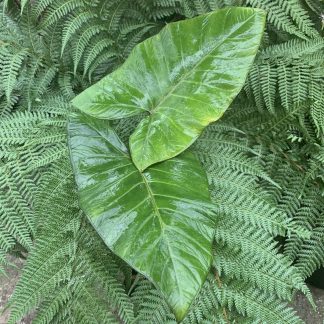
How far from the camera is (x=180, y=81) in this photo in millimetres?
1528

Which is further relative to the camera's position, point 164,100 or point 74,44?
point 74,44

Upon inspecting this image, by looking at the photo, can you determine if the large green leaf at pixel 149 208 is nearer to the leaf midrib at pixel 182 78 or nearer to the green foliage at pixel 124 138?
the leaf midrib at pixel 182 78

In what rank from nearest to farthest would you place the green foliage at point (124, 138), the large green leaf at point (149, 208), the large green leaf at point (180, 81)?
1. the large green leaf at point (149, 208)
2. the large green leaf at point (180, 81)
3. the green foliage at point (124, 138)

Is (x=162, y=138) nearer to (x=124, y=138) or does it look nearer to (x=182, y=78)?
(x=182, y=78)

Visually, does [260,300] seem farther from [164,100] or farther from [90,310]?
[164,100]

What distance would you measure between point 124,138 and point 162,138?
34cm

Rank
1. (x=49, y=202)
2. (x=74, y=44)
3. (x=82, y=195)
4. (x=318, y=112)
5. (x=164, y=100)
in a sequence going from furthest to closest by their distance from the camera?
(x=74, y=44) → (x=318, y=112) → (x=49, y=202) → (x=164, y=100) → (x=82, y=195)

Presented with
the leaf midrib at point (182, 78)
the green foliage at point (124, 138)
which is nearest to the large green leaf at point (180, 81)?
the leaf midrib at point (182, 78)

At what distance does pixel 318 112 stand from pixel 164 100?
0.60 m

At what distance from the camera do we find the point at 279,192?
72.4 inches

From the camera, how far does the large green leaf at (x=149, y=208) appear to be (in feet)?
4.14

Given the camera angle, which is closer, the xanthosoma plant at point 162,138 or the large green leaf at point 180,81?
the xanthosoma plant at point 162,138

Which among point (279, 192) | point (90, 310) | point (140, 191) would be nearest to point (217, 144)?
point (279, 192)

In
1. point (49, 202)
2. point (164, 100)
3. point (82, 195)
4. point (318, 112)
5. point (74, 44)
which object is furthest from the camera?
point (74, 44)
